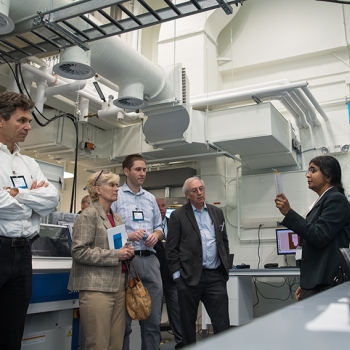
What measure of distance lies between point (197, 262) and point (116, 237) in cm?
59

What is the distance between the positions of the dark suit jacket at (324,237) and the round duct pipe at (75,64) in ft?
5.92

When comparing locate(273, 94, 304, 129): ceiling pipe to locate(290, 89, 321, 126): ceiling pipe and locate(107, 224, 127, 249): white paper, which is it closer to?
locate(290, 89, 321, 126): ceiling pipe

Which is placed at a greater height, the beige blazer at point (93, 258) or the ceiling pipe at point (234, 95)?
the ceiling pipe at point (234, 95)

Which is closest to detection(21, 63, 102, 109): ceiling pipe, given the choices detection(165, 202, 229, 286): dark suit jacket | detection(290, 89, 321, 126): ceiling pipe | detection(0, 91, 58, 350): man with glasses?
detection(0, 91, 58, 350): man with glasses

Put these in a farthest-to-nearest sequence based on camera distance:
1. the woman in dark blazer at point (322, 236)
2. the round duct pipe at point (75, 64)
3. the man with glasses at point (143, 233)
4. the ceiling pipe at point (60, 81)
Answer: the ceiling pipe at point (60, 81) < the round duct pipe at point (75, 64) < the man with glasses at point (143, 233) < the woman in dark blazer at point (322, 236)

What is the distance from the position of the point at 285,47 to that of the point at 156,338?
198 inches

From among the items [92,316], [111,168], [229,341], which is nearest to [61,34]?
[92,316]

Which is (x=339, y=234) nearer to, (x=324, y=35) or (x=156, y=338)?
(x=156, y=338)

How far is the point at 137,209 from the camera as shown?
7.92 ft

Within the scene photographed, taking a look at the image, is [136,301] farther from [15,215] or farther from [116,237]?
[15,215]

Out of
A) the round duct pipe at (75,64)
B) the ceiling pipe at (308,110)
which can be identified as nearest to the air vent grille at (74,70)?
the round duct pipe at (75,64)

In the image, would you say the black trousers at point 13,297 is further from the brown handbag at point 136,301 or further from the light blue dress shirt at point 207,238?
the light blue dress shirt at point 207,238

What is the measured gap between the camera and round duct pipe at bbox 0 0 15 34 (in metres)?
2.11

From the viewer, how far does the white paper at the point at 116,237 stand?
79.2 inches
